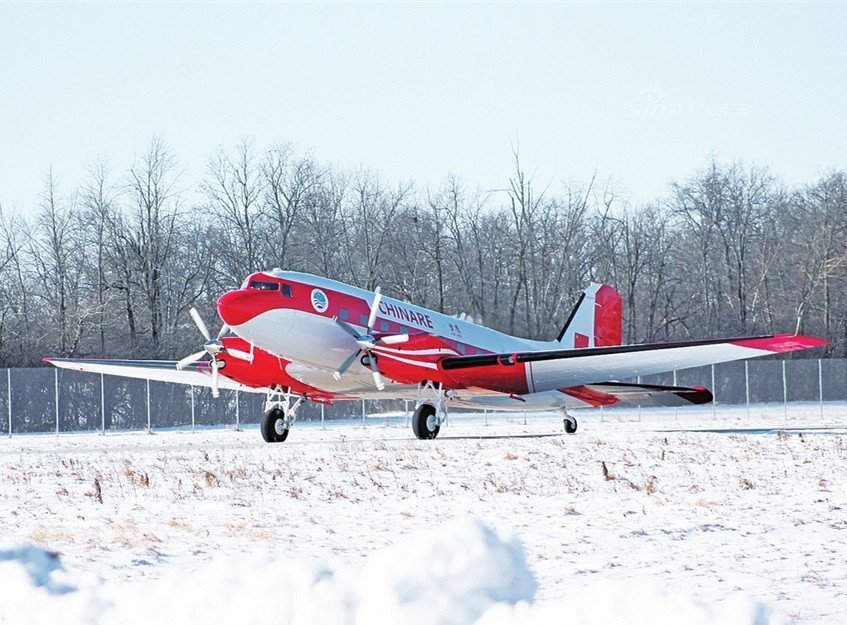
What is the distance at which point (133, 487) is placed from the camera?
53.1 ft

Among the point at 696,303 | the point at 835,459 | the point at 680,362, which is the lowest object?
the point at 835,459

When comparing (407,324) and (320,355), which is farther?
(407,324)

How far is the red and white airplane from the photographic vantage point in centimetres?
2648

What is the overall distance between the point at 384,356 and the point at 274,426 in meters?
3.87

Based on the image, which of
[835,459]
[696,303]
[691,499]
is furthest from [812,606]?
[696,303]

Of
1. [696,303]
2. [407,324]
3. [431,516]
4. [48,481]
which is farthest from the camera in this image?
[696,303]

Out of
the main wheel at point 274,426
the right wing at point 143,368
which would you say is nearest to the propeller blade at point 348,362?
the main wheel at point 274,426

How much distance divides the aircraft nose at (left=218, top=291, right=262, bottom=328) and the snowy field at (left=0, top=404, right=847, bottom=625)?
3196mm

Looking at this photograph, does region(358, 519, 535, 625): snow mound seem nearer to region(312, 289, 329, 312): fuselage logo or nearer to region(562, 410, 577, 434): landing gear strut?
region(312, 289, 329, 312): fuselage logo

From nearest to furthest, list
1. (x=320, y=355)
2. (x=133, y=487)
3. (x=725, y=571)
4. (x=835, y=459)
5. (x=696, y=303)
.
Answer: (x=725, y=571)
(x=133, y=487)
(x=835, y=459)
(x=320, y=355)
(x=696, y=303)

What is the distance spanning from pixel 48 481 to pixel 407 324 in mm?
13528

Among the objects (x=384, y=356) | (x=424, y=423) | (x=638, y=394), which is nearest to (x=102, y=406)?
(x=424, y=423)

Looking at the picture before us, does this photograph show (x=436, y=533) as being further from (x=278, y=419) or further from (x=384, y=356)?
(x=278, y=419)

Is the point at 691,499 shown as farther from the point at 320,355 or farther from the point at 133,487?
the point at 320,355
